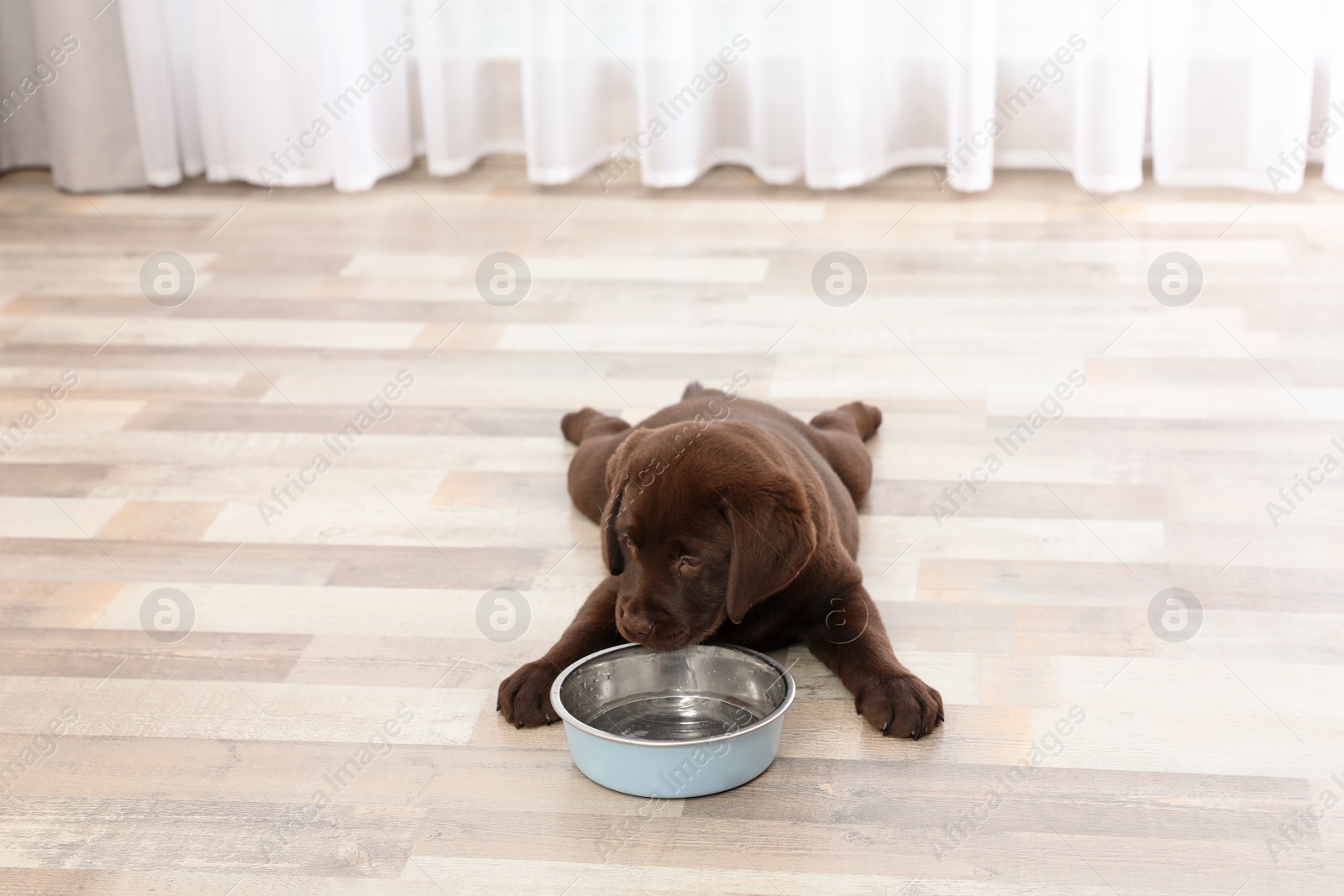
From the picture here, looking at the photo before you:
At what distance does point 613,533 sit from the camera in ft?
6.90

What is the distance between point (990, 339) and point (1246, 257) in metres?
0.97

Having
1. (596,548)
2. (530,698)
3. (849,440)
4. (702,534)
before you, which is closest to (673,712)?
(530,698)

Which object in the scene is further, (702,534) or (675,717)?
(675,717)

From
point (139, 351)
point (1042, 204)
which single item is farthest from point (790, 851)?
point (1042, 204)

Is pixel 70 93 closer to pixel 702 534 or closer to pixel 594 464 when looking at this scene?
pixel 594 464

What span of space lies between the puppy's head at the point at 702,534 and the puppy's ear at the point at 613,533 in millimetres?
19

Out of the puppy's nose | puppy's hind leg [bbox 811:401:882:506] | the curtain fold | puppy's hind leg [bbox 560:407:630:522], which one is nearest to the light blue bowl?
the puppy's nose

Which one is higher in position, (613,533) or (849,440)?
(613,533)

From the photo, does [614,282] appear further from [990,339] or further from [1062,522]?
[1062,522]

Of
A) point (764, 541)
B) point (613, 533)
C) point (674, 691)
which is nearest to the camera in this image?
point (764, 541)

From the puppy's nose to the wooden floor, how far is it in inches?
9.4

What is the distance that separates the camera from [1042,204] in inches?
185

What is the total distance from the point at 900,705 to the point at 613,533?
0.49 meters

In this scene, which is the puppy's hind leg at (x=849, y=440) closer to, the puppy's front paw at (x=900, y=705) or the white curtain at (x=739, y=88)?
the puppy's front paw at (x=900, y=705)
